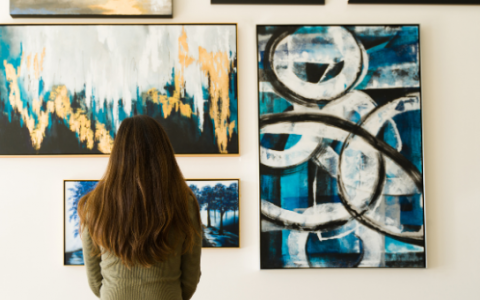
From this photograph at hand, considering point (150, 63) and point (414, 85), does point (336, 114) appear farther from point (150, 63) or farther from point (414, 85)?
point (150, 63)

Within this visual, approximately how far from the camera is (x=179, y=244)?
105 cm

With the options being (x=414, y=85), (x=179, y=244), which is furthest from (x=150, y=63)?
(x=414, y=85)

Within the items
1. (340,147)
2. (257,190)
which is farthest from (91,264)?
(340,147)

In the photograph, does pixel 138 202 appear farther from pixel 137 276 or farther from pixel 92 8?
pixel 92 8

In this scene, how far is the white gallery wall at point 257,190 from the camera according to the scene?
169cm

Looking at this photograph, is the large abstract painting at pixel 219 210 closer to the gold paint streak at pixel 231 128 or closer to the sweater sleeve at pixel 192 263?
the gold paint streak at pixel 231 128

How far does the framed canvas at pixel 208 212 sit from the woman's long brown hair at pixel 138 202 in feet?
2.15

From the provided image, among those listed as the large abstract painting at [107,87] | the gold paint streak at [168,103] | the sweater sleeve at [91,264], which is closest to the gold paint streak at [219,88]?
the large abstract painting at [107,87]

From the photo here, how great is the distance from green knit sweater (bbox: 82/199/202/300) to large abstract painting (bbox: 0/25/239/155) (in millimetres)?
690

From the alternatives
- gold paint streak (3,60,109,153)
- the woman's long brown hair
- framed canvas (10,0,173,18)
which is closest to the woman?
the woman's long brown hair

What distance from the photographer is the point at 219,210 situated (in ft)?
5.56

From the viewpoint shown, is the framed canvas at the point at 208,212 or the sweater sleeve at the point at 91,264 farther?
the framed canvas at the point at 208,212

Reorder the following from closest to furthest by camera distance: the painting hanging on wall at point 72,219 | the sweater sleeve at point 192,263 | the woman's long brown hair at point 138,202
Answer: the woman's long brown hair at point 138,202 → the sweater sleeve at point 192,263 → the painting hanging on wall at point 72,219

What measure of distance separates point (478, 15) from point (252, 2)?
119 cm
